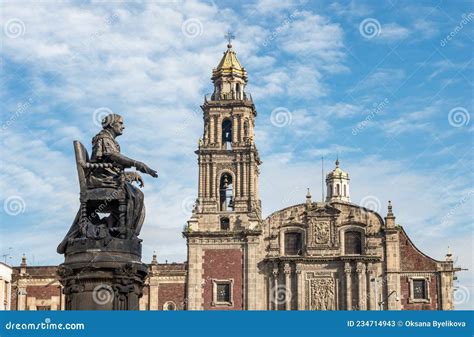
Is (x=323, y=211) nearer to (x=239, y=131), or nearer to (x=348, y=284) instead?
(x=348, y=284)

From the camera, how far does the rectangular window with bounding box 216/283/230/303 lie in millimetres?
53938

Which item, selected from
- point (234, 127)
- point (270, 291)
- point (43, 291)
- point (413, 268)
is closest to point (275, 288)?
point (270, 291)

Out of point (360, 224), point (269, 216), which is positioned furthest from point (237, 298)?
point (360, 224)

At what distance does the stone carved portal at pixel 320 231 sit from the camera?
54969 millimetres

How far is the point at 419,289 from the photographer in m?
54.3

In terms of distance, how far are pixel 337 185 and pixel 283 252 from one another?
504 inches

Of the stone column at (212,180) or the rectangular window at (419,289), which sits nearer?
the rectangular window at (419,289)

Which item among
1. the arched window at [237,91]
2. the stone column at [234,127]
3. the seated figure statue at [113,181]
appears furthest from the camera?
the arched window at [237,91]

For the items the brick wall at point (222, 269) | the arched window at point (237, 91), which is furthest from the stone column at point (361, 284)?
the arched window at point (237, 91)

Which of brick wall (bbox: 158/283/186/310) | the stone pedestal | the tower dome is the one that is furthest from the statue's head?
the tower dome

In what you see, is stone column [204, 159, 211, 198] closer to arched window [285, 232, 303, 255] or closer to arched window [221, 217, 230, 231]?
arched window [221, 217, 230, 231]

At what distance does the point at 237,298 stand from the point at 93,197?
132 feet

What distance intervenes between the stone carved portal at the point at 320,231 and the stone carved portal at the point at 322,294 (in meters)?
2.33

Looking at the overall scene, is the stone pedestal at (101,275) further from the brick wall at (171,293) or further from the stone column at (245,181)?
the brick wall at (171,293)
